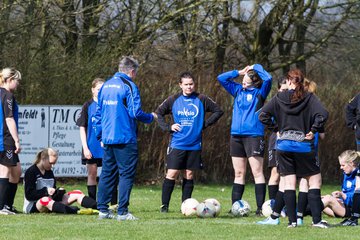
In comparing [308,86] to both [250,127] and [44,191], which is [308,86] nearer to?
[250,127]

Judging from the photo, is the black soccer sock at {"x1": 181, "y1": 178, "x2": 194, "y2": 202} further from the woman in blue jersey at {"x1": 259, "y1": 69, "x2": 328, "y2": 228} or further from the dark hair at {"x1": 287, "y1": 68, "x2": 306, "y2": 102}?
the dark hair at {"x1": 287, "y1": 68, "x2": 306, "y2": 102}

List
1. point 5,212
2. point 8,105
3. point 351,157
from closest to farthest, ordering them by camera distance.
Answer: point 351,157, point 8,105, point 5,212

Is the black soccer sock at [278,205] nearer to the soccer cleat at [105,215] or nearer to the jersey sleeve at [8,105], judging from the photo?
the soccer cleat at [105,215]

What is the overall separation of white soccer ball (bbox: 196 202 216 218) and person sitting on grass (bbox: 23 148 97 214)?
5.21 ft

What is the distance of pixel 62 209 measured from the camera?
1217 cm

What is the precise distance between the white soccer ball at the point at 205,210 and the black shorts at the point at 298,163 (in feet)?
6.33

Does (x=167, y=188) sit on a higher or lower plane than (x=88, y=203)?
higher

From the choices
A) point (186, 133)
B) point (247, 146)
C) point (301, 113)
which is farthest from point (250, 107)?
point (301, 113)

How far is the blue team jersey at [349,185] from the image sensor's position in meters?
11.7

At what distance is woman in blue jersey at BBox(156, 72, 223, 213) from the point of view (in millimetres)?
12617

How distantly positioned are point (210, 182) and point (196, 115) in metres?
7.93

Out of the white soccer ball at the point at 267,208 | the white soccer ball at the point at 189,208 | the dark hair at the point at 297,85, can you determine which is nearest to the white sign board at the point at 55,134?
the white soccer ball at the point at 189,208

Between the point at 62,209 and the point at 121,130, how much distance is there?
1.94 metres

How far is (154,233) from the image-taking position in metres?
9.54
